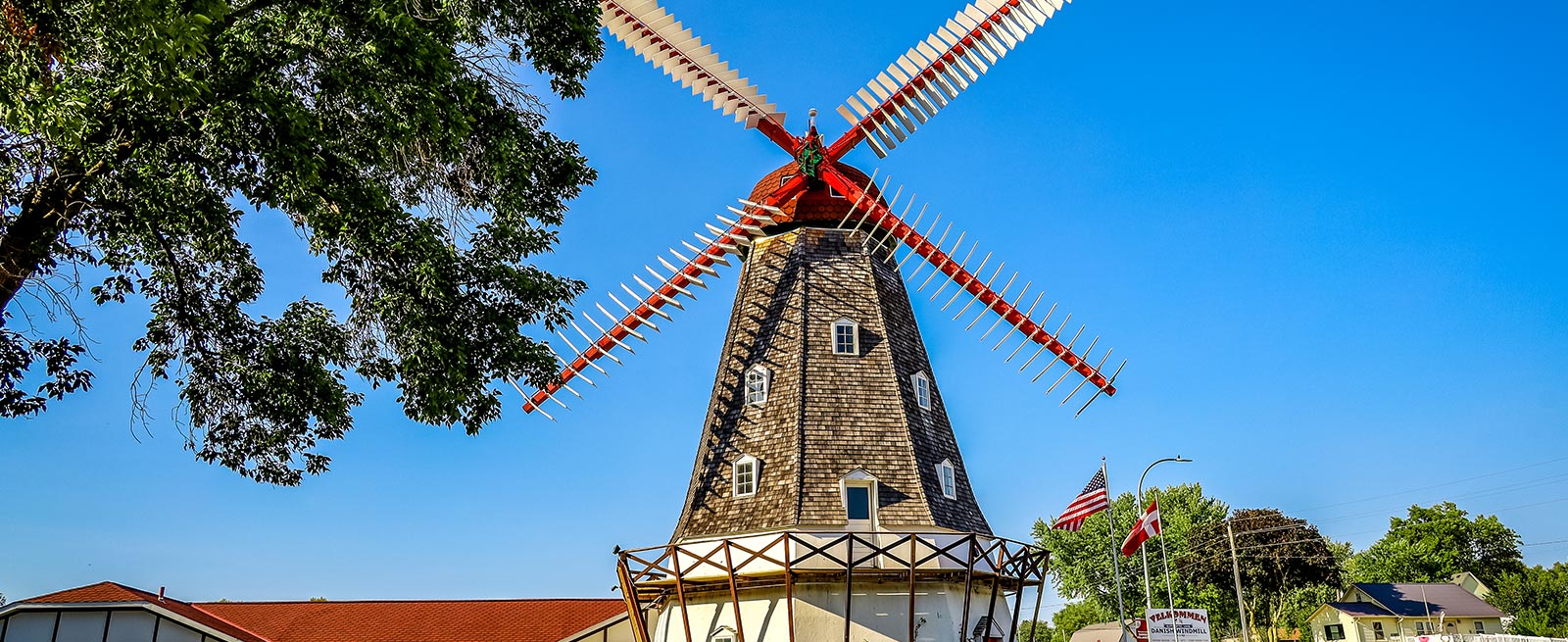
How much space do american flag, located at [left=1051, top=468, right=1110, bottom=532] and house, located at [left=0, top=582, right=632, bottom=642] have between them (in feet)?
39.4

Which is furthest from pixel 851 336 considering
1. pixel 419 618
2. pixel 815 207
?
pixel 419 618

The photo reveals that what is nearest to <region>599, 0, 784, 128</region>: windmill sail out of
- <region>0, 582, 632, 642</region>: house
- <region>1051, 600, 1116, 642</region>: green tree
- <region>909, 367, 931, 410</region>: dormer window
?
<region>909, 367, 931, 410</region>: dormer window

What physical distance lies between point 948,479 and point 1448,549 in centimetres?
7092

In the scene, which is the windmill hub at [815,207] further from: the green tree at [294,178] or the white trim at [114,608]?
the white trim at [114,608]

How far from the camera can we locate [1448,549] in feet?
247

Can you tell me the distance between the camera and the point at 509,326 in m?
11.6

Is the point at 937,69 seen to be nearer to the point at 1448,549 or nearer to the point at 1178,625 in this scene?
the point at 1178,625

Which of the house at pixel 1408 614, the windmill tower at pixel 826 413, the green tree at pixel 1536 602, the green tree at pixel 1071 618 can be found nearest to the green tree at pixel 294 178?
the windmill tower at pixel 826 413

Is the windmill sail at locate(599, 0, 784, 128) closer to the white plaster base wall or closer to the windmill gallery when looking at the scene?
the windmill gallery

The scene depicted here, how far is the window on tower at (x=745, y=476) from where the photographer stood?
22.0 m

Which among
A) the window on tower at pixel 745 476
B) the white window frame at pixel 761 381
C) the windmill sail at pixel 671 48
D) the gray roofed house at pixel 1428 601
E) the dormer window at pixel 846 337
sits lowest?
the gray roofed house at pixel 1428 601

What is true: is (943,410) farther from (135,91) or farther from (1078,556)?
(1078,556)

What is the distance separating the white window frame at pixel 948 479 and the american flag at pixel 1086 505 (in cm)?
399

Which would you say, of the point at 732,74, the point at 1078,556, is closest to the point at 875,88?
the point at 732,74
